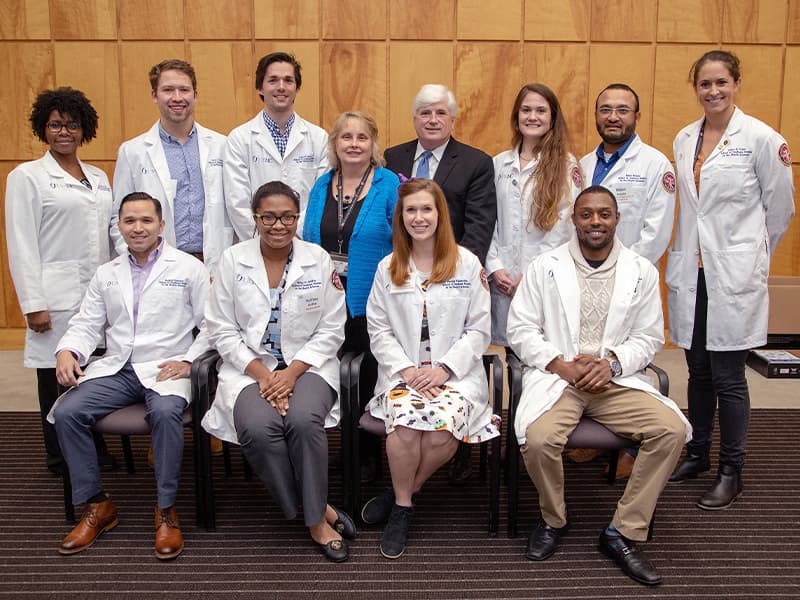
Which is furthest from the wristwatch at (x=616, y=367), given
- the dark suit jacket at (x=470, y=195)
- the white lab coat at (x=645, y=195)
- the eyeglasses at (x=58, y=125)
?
the eyeglasses at (x=58, y=125)

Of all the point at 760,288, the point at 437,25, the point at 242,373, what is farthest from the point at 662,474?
the point at 437,25

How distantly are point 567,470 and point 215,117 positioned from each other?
11.8 ft

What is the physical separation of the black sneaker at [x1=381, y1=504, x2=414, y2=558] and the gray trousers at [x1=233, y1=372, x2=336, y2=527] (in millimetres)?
265

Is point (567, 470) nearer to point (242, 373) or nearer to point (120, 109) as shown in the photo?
point (242, 373)

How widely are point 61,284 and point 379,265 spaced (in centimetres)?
154

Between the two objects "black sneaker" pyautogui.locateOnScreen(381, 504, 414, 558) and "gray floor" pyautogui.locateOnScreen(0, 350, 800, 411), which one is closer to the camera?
"black sneaker" pyautogui.locateOnScreen(381, 504, 414, 558)

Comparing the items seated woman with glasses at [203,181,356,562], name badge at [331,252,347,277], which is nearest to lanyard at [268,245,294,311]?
seated woman with glasses at [203,181,356,562]

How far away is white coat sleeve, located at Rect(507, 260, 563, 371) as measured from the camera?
9.39 feet

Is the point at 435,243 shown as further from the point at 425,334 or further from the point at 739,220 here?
the point at 739,220

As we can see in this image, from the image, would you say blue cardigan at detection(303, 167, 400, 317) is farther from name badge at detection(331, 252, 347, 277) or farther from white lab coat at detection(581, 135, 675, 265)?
white lab coat at detection(581, 135, 675, 265)

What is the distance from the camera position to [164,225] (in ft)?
11.1

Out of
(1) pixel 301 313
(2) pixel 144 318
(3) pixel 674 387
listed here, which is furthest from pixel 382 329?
(3) pixel 674 387

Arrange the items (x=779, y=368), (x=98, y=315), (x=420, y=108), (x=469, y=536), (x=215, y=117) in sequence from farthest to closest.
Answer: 1. (x=215, y=117)
2. (x=779, y=368)
3. (x=420, y=108)
4. (x=98, y=315)
5. (x=469, y=536)

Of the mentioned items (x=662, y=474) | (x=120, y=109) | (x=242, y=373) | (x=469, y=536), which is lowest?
(x=469, y=536)
